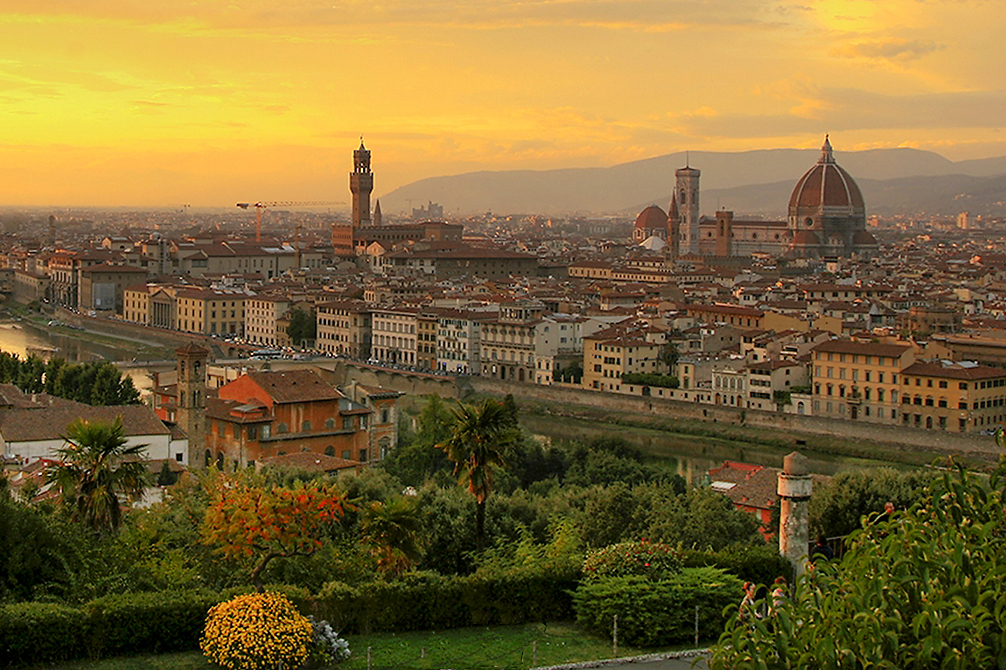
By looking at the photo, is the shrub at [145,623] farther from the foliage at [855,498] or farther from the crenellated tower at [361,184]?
the crenellated tower at [361,184]

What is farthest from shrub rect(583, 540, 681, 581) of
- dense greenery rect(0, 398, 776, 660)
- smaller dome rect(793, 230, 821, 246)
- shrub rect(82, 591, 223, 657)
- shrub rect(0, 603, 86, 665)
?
smaller dome rect(793, 230, 821, 246)

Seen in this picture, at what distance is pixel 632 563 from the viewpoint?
8836 millimetres

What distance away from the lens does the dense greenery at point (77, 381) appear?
2708 cm

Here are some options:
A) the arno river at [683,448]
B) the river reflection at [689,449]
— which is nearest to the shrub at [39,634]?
the river reflection at [689,449]

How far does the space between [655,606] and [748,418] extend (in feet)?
75.6

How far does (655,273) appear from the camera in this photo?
226 ft

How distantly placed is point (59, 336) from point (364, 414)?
3238cm

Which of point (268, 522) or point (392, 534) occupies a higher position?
point (268, 522)

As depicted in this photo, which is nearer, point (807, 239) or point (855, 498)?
point (855, 498)

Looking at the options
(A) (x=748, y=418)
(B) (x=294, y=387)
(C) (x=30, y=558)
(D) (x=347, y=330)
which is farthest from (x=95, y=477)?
(D) (x=347, y=330)

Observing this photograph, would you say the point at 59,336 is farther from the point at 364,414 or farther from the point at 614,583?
the point at 614,583

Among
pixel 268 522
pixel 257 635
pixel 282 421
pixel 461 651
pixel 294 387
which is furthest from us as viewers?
pixel 294 387

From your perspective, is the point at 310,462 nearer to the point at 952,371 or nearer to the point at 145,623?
the point at 145,623

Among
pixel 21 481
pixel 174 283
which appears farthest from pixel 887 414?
pixel 174 283
